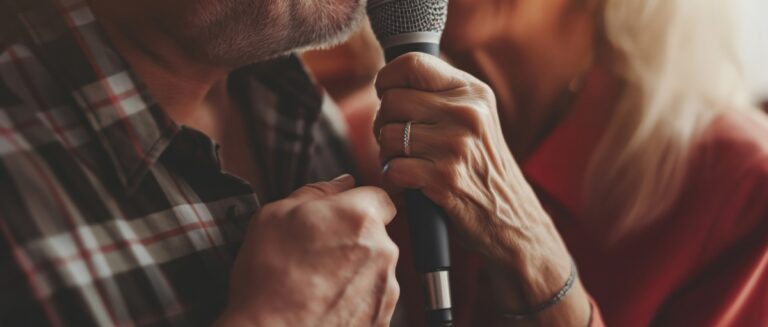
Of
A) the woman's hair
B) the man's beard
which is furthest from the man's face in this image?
the woman's hair

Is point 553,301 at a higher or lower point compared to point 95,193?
lower

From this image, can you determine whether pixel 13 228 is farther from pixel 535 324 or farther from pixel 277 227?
pixel 535 324

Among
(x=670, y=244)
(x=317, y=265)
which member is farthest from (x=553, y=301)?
(x=317, y=265)

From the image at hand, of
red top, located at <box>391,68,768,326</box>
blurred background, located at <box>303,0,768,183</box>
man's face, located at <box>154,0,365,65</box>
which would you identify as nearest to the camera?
man's face, located at <box>154,0,365,65</box>

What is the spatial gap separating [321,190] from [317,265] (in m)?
0.09

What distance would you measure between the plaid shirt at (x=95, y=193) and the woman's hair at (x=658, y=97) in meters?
0.57

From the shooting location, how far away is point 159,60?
32.1 inches

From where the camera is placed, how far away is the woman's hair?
991 mm

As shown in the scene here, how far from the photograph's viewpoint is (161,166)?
74cm

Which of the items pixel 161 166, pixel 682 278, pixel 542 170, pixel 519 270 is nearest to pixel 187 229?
pixel 161 166

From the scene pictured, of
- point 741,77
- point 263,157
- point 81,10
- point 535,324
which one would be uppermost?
point 81,10

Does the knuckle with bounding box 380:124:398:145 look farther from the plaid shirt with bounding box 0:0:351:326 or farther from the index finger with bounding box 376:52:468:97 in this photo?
the plaid shirt with bounding box 0:0:351:326

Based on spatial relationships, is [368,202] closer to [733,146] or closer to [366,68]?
[733,146]

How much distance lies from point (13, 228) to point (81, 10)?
261mm
